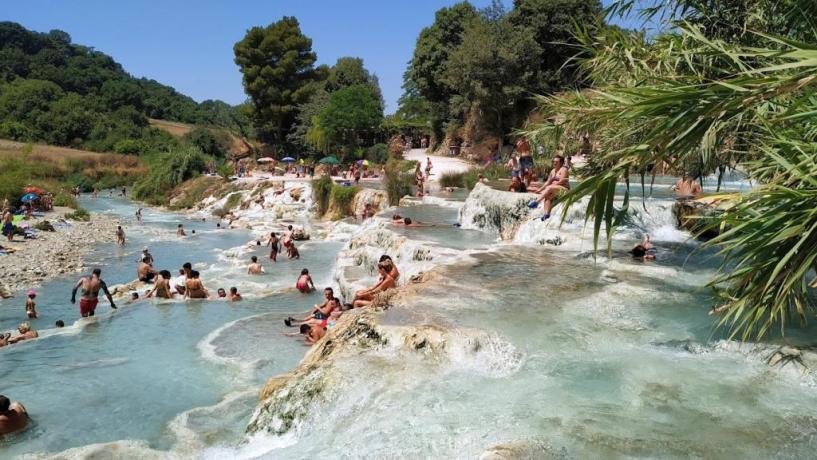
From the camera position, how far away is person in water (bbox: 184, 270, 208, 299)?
14297mm

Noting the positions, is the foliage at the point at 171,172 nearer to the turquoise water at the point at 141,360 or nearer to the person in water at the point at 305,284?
the turquoise water at the point at 141,360

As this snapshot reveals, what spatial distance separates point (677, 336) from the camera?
719 cm

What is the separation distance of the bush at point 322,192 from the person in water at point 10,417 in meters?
22.5

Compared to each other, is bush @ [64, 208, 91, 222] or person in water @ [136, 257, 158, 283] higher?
bush @ [64, 208, 91, 222]

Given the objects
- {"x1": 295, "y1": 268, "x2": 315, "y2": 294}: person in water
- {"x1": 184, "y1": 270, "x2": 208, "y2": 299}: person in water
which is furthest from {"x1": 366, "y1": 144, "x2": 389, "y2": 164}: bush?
{"x1": 184, "y1": 270, "x2": 208, "y2": 299}: person in water

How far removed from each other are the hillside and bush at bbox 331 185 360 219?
110 feet

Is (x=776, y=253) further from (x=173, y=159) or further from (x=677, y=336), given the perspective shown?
(x=173, y=159)

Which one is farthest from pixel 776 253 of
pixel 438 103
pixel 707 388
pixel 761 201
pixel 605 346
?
pixel 438 103

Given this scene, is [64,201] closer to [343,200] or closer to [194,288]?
[343,200]

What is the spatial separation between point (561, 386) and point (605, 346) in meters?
1.26

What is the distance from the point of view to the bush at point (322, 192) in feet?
98.1

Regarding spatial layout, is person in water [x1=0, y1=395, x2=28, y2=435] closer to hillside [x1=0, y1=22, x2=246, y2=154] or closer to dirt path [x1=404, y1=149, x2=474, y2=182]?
dirt path [x1=404, y1=149, x2=474, y2=182]

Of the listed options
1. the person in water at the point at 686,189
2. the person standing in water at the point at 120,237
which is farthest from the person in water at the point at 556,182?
the person standing in water at the point at 120,237

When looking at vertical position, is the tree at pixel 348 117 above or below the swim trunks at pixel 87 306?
above
